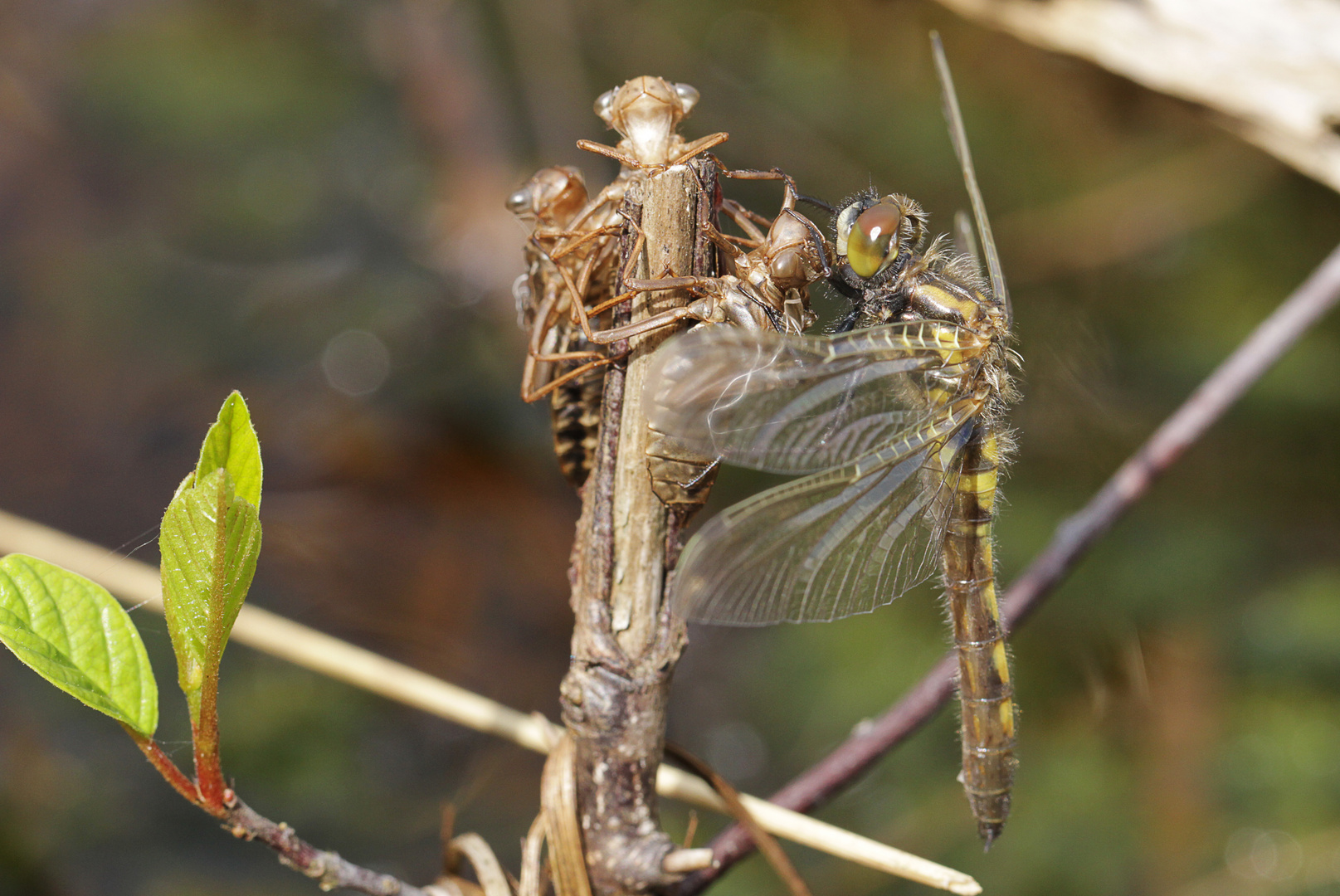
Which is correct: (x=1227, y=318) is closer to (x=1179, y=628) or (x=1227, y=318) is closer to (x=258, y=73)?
(x=1179, y=628)

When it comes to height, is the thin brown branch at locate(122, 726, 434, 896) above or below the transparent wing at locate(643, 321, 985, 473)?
below

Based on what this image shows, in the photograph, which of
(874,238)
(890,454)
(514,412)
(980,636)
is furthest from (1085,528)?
(514,412)

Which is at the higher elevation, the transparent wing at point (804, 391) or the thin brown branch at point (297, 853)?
the transparent wing at point (804, 391)

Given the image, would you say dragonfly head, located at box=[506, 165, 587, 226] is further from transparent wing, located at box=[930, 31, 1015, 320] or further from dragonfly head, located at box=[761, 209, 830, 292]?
transparent wing, located at box=[930, 31, 1015, 320]

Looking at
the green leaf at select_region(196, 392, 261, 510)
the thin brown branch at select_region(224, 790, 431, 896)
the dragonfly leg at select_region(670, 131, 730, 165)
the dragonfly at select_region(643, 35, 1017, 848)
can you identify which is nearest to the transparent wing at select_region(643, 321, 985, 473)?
the dragonfly at select_region(643, 35, 1017, 848)

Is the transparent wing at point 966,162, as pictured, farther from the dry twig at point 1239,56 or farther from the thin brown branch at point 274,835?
the thin brown branch at point 274,835

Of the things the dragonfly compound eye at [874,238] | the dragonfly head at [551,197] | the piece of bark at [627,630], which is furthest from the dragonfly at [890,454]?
the dragonfly head at [551,197]
